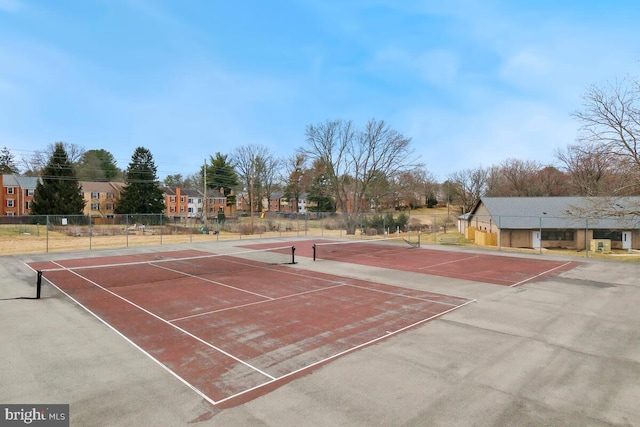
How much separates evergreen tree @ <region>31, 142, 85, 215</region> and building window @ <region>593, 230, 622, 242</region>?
2562 inches

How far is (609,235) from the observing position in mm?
35594

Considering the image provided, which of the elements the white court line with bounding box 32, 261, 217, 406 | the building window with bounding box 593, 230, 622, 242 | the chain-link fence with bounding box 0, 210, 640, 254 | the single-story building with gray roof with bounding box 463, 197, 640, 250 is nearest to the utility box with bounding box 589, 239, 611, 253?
the chain-link fence with bounding box 0, 210, 640, 254

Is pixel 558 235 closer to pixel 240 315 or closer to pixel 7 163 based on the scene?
pixel 240 315

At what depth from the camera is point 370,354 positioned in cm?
742

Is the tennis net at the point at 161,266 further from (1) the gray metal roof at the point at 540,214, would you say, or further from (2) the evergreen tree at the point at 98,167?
(2) the evergreen tree at the point at 98,167

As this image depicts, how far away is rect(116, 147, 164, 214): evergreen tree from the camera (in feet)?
202

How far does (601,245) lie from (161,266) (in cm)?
3578

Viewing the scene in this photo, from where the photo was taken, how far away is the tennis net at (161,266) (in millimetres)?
16250

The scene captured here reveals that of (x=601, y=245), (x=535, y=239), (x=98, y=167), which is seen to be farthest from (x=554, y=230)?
(x=98, y=167)

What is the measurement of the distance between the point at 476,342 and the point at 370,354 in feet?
8.34

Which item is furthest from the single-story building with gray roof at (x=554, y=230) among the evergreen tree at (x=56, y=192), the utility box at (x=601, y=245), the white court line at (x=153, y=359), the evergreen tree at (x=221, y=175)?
the evergreen tree at (x=221, y=175)

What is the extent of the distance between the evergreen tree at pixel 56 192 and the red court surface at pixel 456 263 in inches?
1798

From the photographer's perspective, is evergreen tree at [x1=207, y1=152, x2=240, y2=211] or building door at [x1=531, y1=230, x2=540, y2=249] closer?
building door at [x1=531, y1=230, x2=540, y2=249]

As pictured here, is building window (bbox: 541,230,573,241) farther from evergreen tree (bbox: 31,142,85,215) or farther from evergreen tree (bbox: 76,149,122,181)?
evergreen tree (bbox: 76,149,122,181)
